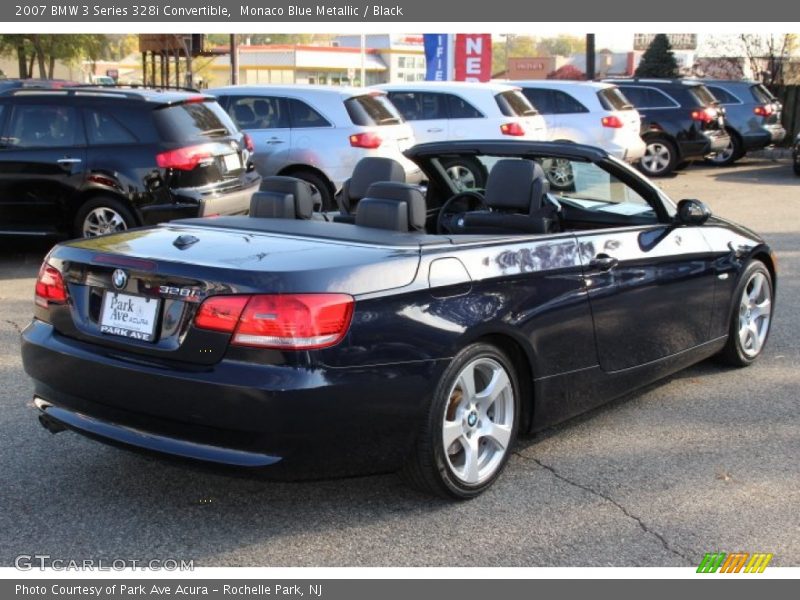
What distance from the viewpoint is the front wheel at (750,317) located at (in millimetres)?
6078

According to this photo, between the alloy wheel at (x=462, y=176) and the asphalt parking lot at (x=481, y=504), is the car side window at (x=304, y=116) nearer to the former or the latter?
the alloy wheel at (x=462, y=176)

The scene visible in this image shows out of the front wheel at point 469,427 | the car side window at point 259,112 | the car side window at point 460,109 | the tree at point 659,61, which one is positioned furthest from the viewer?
the tree at point 659,61

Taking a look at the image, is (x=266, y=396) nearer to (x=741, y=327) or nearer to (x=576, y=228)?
(x=576, y=228)

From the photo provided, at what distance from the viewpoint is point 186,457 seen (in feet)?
12.1

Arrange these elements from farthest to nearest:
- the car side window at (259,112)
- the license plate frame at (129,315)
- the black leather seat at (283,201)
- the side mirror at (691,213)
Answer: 1. the car side window at (259,112)
2. the side mirror at (691,213)
3. the black leather seat at (283,201)
4. the license plate frame at (129,315)

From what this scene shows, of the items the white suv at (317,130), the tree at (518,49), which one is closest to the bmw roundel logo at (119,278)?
the white suv at (317,130)

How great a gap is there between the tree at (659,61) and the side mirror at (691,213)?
32.3m

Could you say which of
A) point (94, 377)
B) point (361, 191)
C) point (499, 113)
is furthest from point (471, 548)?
point (499, 113)

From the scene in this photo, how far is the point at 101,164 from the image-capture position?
30.8ft

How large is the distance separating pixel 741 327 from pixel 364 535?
3.27 m

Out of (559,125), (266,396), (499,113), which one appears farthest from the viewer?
(559,125)

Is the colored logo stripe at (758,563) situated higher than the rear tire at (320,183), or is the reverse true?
the rear tire at (320,183)

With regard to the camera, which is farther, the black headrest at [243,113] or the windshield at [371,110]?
the black headrest at [243,113]

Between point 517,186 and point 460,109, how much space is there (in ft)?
34.0
